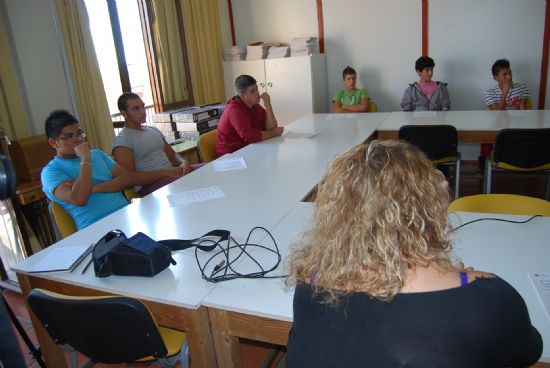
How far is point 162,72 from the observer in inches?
182

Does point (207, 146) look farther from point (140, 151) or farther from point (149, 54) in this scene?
point (149, 54)

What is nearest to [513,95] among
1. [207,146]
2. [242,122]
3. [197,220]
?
[242,122]

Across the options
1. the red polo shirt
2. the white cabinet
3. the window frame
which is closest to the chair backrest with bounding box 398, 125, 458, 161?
the red polo shirt

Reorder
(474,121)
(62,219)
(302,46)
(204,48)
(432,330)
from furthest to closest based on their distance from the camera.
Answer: (204,48) < (302,46) < (474,121) < (62,219) < (432,330)

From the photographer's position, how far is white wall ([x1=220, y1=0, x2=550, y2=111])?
14.4 ft

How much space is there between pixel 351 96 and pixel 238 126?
193 centimetres

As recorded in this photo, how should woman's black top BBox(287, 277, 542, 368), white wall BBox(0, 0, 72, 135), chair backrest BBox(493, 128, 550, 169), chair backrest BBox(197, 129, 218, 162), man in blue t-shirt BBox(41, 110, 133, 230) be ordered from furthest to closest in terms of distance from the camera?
chair backrest BBox(197, 129, 218, 162) → white wall BBox(0, 0, 72, 135) → chair backrest BBox(493, 128, 550, 169) → man in blue t-shirt BBox(41, 110, 133, 230) → woman's black top BBox(287, 277, 542, 368)

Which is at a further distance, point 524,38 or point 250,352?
point 524,38

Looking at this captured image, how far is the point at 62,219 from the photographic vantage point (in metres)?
2.13

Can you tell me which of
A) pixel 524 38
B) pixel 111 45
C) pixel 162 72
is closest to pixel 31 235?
pixel 111 45

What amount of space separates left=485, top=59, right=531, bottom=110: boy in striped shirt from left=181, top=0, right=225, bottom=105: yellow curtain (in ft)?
10.2

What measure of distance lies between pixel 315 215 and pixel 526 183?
12.7ft

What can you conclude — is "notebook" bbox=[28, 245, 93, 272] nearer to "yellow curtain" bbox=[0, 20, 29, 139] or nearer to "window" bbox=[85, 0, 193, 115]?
"yellow curtain" bbox=[0, 20, 29, 139]

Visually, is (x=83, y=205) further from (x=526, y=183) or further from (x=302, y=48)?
(x=526, y=183)
